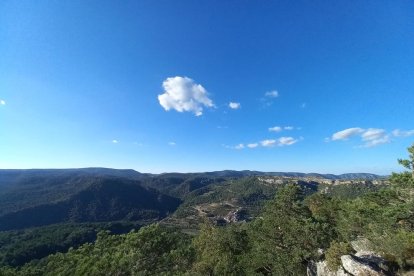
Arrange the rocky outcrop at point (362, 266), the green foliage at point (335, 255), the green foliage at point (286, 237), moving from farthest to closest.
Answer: the green foliage at point (286, 237) → the green foliage at point (335, 255) → the rocky outcrop at point (362, 266)

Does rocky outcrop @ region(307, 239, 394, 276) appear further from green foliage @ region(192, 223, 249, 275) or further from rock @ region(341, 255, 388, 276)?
green foliage @ region(192, 223, 249, 275)

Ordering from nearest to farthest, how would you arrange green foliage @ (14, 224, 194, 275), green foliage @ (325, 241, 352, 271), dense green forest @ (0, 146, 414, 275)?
green foliage @ (325, 241, 352, 271) → dense green forest @ (0, 146, 414, 275) → green foliage @ (14, 224, 194, 275)

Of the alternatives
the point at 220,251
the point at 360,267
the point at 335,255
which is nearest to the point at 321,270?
the point at 335,255

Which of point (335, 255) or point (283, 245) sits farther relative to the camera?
point (283, 245)

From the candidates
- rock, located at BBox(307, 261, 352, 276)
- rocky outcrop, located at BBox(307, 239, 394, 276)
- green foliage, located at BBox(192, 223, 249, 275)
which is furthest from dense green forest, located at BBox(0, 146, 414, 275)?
rock, located at BBox(307, 261, 352, 276)

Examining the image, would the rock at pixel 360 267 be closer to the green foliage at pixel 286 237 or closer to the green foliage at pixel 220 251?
the green foliage at pixel 286 237

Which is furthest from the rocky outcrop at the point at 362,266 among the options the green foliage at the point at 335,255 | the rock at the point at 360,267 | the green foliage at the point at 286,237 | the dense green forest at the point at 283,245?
the green foliage at the point at 286,237

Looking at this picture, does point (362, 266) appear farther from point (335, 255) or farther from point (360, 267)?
point (335, 255)

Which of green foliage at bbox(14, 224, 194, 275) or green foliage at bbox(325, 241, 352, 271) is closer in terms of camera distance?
green foliage at bbox(325, 241, 352, 271)

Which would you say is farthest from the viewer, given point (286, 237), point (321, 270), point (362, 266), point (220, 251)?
point (220, 251)
